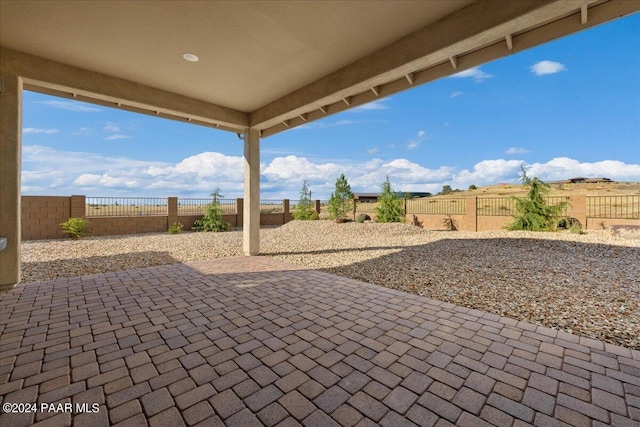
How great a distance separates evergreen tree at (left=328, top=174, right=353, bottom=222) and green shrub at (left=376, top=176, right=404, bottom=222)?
5.66 ft

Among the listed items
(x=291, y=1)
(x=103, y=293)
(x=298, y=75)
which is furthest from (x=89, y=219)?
(x=291, y=1)

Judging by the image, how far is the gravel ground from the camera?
322cm

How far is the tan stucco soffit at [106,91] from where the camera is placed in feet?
13.2

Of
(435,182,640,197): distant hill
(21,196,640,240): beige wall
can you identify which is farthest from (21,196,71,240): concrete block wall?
(435,182,640,197): distant hill

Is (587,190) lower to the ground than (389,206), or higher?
higher

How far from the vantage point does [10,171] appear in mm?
3994

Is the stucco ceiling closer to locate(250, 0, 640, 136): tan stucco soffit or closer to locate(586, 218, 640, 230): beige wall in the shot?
locate(250, 0, 640, 136): tan stucco soffit

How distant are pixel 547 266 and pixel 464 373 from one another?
4.52 m

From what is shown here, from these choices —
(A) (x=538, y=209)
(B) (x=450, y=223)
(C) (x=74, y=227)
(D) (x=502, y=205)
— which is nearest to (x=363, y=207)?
(B) (x=450, y=223)

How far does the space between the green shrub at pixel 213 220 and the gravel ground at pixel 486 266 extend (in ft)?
11.1

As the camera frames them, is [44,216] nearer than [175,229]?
Yes

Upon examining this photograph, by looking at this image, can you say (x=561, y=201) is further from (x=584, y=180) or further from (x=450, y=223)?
(x=584, y=180)

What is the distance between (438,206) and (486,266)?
8.74 meters

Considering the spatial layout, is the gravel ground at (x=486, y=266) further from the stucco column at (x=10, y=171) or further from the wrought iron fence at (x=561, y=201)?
the wrought iron fence at (x=561, y=201)
